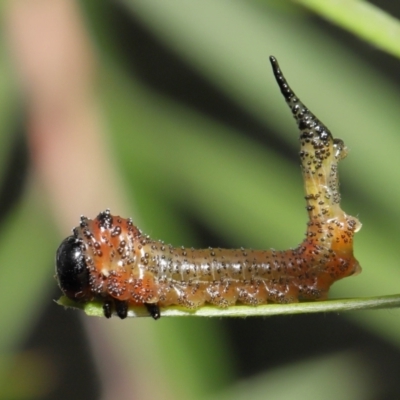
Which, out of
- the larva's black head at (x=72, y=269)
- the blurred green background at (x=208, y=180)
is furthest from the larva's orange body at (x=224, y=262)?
the blurred green background at (x=208, y=180)

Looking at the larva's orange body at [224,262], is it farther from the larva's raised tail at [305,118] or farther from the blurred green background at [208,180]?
the blurred green background at [208,180]

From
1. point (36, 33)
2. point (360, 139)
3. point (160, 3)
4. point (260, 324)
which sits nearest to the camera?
point (36, 33)

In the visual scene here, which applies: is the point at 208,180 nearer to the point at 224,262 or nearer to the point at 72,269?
the point at 224,262

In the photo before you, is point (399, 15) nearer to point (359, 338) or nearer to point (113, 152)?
point (359, 338)

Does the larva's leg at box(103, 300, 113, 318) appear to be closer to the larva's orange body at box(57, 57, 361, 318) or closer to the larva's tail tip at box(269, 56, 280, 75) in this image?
the larva's orange body at box(57, 57, 361, 318)

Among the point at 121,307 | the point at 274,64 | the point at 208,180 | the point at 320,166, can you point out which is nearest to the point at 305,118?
the point at 320,166

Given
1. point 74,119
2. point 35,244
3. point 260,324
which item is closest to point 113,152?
point 74,119
